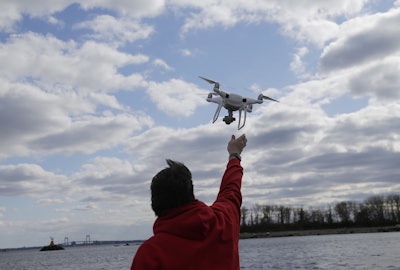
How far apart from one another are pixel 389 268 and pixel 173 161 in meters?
43.7

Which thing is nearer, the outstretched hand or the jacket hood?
the jacket hood

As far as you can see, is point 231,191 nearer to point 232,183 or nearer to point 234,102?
point 232,183

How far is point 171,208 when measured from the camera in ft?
12.0

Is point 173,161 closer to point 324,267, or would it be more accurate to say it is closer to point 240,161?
point 240,161

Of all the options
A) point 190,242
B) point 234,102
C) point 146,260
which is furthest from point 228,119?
point 146,260

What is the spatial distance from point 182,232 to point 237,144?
1352 millimetres

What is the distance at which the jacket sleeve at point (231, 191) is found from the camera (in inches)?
162

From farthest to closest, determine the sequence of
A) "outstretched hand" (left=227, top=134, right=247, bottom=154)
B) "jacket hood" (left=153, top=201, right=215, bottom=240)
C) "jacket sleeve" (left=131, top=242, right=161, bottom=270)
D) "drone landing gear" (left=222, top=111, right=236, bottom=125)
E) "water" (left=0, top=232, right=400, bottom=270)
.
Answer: "water" (left=0, top=232, right=400, bottom=270)
"drone landing gear" (left=222, top=111, right=236, bottom=125)
"outstretched hand" (left=227, top=134, right=247, bottom=154)
"jacket hood" (left=153, top=201, right=215, bottom=240)
"jacket sleeve" (left=131, top=242, right=161, bottom=270)

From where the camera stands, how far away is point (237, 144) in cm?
465

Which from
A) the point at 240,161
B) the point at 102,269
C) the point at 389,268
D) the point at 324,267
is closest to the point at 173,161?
the point at 240,161

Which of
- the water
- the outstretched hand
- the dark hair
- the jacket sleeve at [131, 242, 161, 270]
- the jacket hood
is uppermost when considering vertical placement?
the outstretched hand

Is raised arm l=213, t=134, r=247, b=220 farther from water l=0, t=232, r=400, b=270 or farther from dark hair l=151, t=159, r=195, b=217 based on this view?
water l=0, t=232, r=400, b=270

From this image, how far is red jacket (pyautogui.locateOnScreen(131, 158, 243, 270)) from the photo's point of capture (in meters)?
3.45

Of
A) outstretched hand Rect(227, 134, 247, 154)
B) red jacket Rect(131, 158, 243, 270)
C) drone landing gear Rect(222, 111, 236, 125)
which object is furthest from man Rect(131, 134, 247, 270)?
drone landing gear Rect(222, 111, 236, 125)
